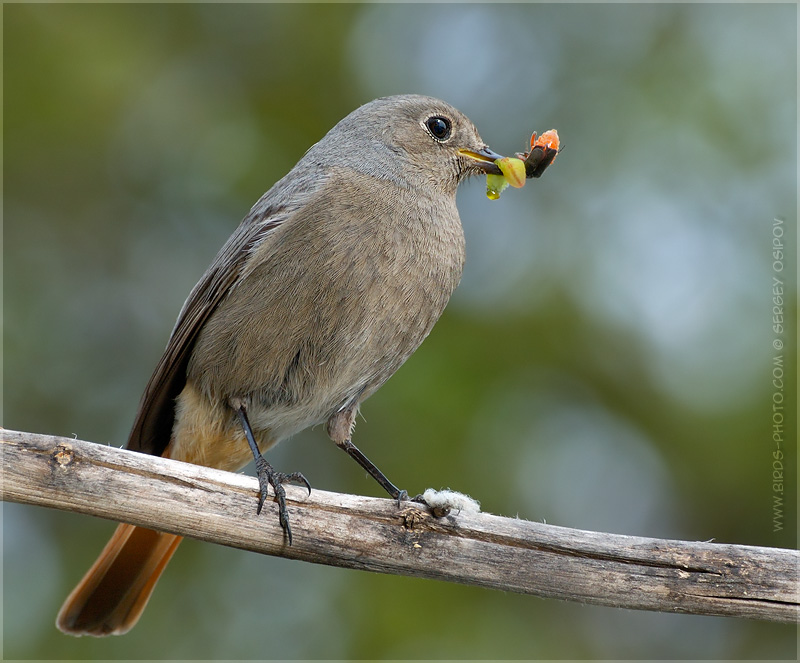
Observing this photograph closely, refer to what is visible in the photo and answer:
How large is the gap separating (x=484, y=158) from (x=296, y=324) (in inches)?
56.6

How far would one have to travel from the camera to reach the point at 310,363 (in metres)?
4.04

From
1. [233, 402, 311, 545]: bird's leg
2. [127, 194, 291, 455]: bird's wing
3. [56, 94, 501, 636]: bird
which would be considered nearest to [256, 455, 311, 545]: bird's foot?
[233, 402, 311, 545]: bird's leg

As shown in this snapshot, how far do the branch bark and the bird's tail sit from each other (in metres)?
1.02

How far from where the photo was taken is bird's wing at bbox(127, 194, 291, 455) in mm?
4242

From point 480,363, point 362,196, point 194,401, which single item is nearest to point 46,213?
point 194,401

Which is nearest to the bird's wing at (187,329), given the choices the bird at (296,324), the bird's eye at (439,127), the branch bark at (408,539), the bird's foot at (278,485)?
the bird at (296,324)

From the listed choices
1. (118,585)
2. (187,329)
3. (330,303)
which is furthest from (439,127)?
(118,585)

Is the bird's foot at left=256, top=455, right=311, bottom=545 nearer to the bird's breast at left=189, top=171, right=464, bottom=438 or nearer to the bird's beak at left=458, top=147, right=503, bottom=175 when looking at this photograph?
the bird's breast at left=189, top=171, right=464, bottom=438

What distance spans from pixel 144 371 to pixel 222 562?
4.24 ft

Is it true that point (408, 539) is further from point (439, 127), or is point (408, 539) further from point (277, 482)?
point (439, 127)

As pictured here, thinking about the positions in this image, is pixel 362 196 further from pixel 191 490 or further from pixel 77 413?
pixel 77 413

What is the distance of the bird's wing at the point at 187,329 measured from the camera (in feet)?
13.9

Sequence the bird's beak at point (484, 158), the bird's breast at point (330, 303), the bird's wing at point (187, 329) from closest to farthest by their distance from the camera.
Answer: the bird's breast at point (330, 303)
the bird's wing at point (187, 329)
the bird's beak at point (484, 158)

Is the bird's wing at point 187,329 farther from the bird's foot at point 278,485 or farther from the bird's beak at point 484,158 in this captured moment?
the bird's beak at point 484,158
